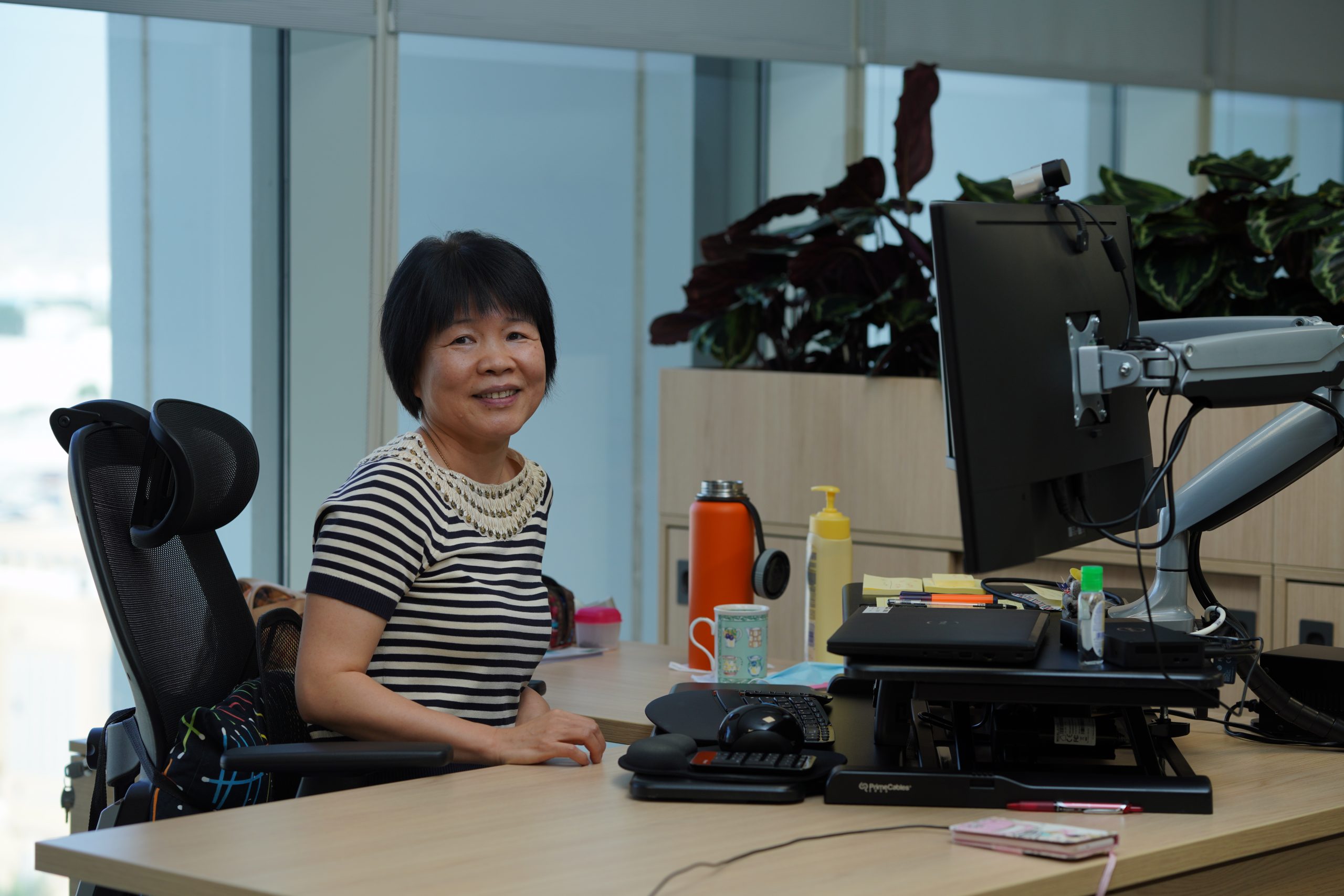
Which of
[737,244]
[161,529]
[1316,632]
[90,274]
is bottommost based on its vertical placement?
[1316,632]

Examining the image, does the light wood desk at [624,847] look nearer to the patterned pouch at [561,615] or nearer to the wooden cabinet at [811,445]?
the patterned pouch at [561,615]

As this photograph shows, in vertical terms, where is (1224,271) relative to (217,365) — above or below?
above

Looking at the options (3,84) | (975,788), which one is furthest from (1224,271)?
(3,84)

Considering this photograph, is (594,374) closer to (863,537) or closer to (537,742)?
(863,537)

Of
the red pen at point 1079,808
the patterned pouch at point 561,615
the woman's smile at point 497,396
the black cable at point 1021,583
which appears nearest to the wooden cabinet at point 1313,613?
the black cable at point 1021,583

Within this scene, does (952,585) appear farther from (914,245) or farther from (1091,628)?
(914,245)

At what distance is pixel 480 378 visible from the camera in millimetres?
1739

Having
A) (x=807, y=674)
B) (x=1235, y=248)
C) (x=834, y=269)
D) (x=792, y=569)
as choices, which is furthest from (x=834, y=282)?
(x=807, y=674)

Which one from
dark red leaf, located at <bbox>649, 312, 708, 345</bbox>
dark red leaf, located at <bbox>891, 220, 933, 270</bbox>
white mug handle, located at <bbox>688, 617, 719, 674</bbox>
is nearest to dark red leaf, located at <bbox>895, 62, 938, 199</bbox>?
dark red leaf, located at <bbox>891, 220, 933, 270</bbox>

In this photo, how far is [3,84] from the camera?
3160 millimetres

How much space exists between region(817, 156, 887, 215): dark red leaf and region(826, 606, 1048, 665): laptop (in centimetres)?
200

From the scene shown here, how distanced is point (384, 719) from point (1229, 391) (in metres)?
1.01

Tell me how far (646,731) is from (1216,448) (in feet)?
5.57

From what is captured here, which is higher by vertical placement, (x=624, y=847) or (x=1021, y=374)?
(x=1021, y=374)
